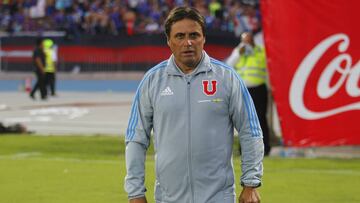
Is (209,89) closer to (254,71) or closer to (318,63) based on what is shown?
(318,63)

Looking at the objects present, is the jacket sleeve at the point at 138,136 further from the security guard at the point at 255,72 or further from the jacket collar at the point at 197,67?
the security guard at the point at 255,72

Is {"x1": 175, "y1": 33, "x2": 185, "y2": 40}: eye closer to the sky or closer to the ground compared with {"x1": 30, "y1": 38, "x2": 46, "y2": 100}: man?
closer to the sky

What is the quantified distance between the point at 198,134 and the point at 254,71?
10382 millimetres

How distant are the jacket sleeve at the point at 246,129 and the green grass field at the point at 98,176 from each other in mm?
5624

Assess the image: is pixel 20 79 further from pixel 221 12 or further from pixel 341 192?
pixel 341 192

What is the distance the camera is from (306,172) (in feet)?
47.5

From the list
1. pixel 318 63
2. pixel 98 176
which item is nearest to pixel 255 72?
pixel 318 63

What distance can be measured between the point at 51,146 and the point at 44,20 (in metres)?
29.0

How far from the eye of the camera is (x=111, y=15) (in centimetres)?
4350

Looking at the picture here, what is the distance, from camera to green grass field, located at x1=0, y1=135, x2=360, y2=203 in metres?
12.2

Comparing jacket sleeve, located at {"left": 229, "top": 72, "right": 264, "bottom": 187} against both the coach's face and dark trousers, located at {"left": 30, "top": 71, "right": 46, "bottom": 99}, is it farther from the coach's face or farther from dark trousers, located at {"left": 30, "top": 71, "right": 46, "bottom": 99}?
dark trousers, located at {"left": 30, "top": 71, "right": 46, "bottom": 99}

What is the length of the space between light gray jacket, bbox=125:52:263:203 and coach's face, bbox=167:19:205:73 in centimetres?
6

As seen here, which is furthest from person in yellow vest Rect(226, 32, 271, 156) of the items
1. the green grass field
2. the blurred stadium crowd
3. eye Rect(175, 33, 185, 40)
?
the blurred stadium crowd

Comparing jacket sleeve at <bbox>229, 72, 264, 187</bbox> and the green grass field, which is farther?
the green grass field
